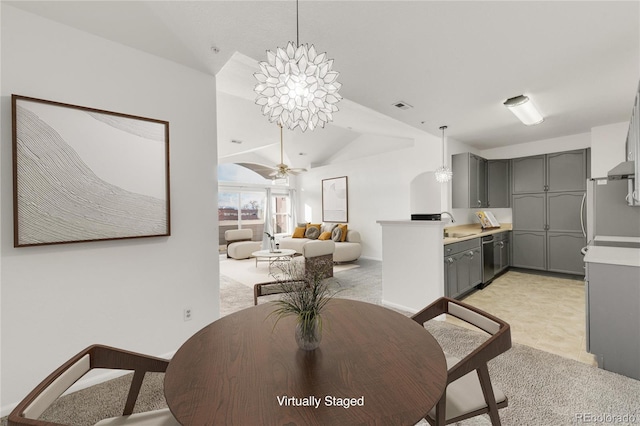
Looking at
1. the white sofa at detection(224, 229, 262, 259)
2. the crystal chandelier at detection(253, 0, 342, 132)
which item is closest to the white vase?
the crystal chandelier at detection(253, 0, 342, 132)

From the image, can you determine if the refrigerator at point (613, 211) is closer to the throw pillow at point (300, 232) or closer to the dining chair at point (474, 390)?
the dining chair at point (474, 390)

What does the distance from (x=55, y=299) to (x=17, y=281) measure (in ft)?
0.74

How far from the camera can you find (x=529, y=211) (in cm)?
506

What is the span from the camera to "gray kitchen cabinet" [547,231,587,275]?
4.52 m

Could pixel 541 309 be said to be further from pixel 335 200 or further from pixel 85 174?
pixel 335 200

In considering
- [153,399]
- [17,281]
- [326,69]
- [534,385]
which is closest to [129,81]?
[17,281]

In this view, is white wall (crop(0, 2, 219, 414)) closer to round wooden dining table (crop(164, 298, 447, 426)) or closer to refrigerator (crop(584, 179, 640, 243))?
round wooden dining table (crop(164, 298, 447, 426))

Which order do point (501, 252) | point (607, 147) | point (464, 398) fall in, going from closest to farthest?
point (464, 398), point (607, 147), point (501, 252)

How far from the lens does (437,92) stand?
3000 mm

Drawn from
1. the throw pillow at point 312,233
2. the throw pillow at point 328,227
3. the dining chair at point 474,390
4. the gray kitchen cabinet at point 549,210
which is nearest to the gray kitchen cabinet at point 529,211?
the gray kitchen cabinet at point 549,210

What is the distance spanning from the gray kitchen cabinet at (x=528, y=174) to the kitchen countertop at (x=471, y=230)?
763mm

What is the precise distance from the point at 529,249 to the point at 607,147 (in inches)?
76.2

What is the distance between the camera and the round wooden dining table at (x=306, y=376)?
0.75 metres

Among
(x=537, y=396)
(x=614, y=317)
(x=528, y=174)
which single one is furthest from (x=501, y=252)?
(x=537, y=396)
